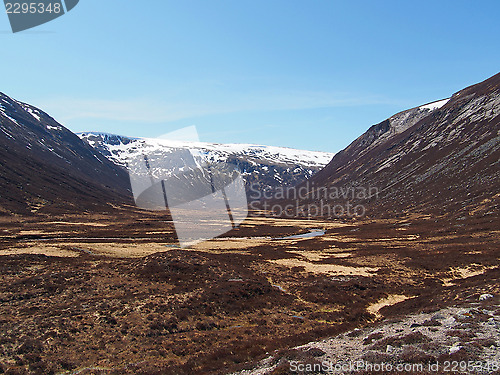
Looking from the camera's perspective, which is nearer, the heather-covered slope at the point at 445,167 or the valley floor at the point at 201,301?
the valley floor at the point at 201,301

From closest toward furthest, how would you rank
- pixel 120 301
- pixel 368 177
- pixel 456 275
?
1. pixel 120 301
2. pixel 456 275
3. pixel 368 177

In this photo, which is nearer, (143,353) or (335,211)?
(143,353)

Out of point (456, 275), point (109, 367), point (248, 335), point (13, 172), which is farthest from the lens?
point (13, 172)

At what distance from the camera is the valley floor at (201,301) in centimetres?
1873

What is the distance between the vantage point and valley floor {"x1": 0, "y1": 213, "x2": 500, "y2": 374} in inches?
738

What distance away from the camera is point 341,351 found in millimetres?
16562

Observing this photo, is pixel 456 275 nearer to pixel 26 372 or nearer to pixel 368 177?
pixel 26 372

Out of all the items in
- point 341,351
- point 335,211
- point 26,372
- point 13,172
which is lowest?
point 335,211

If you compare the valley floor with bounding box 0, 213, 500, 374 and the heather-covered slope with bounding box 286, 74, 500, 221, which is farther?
the heather-covered slope with bounding box 286, 74, 500, 221

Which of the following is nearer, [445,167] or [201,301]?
[201,301]

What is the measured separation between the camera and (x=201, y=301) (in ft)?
92.2

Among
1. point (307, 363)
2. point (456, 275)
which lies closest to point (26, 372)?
point (307, 363)

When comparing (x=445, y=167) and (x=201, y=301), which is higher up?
(x=445, y=167)

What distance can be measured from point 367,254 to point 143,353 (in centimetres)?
4606
